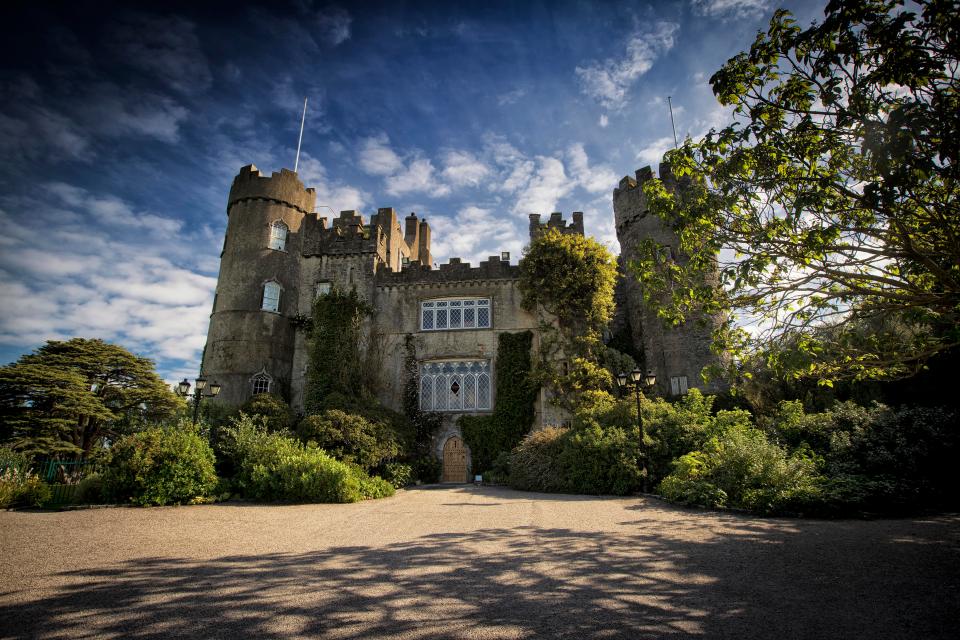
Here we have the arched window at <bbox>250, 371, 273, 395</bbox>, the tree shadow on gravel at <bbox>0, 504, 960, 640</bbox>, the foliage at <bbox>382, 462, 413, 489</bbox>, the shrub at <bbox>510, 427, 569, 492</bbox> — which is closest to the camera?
the tree shadow on gravel at <bbox>0, 504, 960, 640</bbox>

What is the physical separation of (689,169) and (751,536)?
561 centimetres

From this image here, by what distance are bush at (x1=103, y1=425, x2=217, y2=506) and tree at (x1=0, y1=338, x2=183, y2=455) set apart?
26.5 ft

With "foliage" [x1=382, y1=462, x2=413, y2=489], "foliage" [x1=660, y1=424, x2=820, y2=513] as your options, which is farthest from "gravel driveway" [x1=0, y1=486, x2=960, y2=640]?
"foliage" [x1=382, y1=462, x2=413, y2=489]

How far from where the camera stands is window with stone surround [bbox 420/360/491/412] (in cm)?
2170

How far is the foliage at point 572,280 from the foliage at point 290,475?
11.9 meters

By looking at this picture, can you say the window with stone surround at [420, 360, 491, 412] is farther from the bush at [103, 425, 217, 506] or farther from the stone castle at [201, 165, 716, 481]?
the bush at [103, 425, 217, 506]

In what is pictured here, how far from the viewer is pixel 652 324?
22922 mm

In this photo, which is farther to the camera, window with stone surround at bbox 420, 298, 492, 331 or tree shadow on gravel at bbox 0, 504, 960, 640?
window with stone surround at bbox 420, 298, 492, 331

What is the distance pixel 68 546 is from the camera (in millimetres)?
6637

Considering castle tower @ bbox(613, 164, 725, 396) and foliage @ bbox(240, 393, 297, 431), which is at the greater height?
castle tower @ bbox(613, 164, 725, 396)

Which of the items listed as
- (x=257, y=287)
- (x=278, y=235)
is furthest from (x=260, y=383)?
(x=278, y=235)

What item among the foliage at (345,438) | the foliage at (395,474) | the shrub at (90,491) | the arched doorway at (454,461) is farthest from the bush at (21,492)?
the arched doorway at (454,461)

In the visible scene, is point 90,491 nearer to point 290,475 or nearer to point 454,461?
→ point 290,475

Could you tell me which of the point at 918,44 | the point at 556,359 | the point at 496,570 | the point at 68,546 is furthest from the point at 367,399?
the point at 918,44
